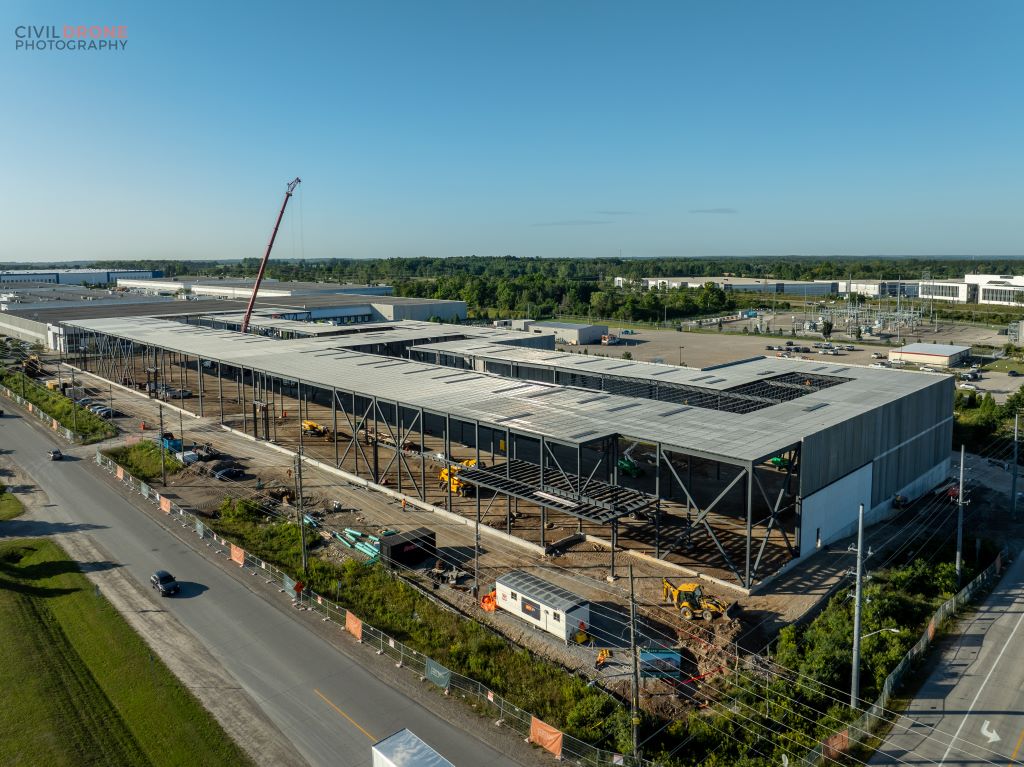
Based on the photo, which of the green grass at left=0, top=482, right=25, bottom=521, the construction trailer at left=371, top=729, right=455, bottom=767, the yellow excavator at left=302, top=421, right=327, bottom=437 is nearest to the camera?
the construction trailer at left=371, top=729, right=455, bottom=767

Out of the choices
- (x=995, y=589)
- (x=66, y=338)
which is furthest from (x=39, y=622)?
(x=66, y=338)

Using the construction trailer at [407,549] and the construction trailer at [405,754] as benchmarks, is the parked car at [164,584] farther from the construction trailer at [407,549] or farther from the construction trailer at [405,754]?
the construction trailer at [405,754]

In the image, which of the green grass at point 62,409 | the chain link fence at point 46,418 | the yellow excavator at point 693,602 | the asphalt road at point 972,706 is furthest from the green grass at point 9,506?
the asphalt road at point 972,706

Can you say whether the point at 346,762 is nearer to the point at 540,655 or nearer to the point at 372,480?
the point at 540,655

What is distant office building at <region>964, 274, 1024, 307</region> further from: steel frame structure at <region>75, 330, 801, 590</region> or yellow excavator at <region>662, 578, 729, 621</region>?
yellow excavator at <region>662, 578, 729, 621</region>

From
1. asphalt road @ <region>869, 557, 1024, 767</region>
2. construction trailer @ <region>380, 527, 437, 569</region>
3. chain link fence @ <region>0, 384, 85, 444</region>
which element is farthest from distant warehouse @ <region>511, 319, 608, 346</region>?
asphalt road @ <region>869, 557, 1024, 767</region>

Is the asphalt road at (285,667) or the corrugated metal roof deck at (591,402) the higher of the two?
the corrugated metal roof deck at (591,402)
